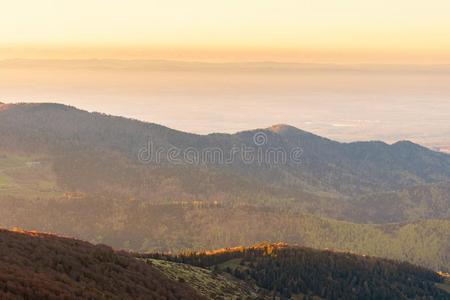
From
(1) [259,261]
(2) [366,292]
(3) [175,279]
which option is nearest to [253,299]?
(3) [175,279]

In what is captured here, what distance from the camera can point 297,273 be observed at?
17200 centimetres

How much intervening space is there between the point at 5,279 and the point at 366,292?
479 ft

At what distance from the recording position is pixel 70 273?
2876 inches

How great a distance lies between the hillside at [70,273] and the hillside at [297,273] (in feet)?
150

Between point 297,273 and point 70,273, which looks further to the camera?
point 297,273

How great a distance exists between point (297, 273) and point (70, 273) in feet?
355

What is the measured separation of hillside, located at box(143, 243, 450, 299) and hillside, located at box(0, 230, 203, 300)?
150ft

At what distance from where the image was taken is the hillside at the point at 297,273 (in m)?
150

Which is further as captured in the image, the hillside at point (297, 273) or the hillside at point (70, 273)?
the hillside at point (297, 273)

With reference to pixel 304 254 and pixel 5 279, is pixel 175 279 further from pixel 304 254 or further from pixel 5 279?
pixel 304 254

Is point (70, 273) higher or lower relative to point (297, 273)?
higher

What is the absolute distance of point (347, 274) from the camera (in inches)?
7584

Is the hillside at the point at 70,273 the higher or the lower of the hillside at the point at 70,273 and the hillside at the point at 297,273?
the higher

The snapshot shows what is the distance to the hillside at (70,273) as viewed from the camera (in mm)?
55219
